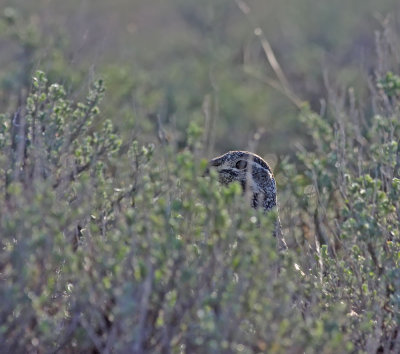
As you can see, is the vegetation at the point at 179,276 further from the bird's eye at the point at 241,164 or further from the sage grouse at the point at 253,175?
the bird's eye at the point at 241,164

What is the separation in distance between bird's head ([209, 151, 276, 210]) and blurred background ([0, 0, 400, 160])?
83cm

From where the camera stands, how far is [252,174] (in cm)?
688

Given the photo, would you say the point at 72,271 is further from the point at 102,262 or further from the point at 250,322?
the point at 250,322

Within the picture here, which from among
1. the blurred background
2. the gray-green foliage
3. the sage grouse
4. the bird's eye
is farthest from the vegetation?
the blurred background

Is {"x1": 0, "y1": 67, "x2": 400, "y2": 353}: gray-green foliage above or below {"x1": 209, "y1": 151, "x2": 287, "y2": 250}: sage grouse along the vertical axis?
below

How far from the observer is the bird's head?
6.83m

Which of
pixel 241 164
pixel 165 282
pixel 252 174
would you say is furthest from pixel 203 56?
pixel 165 282

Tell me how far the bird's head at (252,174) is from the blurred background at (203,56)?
0.83 meters

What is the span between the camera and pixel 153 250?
13.7ft

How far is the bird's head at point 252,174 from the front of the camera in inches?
269

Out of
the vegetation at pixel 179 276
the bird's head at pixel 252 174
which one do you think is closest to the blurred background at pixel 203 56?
the bird's head at pixel 252 174

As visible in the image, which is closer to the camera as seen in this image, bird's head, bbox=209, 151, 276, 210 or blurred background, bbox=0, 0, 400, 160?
bird's head, bbox=209, 151, 276, 210

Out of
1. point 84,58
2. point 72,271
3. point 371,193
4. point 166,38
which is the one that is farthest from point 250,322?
point 166,38

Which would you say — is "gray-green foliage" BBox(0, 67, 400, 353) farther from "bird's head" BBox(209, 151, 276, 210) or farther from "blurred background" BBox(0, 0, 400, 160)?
"blurred background" BBox(0, 0, 400, 160)
